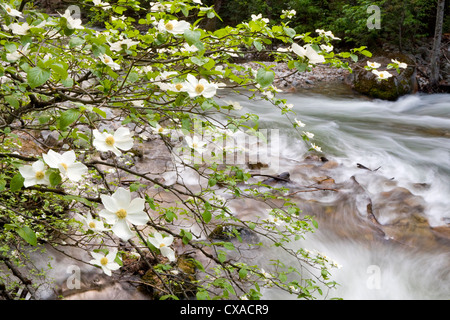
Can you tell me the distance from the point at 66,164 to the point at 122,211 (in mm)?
175

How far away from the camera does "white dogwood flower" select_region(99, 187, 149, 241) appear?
2.46 ft

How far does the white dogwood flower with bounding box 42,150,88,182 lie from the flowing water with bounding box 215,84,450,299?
178 centimetres

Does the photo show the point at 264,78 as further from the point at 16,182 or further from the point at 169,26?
the point at 16,182

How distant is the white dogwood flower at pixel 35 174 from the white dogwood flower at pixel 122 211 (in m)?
0.13

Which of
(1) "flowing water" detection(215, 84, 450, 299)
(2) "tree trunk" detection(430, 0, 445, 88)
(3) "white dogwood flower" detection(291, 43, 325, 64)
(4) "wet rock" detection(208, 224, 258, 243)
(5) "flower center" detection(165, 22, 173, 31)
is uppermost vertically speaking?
(5) "flower center" detection(165, 22, 173, 31)

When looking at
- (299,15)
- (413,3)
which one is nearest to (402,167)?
(413,3)

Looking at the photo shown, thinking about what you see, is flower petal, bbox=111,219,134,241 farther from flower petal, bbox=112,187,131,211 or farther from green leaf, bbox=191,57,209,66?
green leaf, bbox=191,57,209,66

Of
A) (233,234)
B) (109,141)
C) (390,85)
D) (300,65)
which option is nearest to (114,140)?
(109,141)

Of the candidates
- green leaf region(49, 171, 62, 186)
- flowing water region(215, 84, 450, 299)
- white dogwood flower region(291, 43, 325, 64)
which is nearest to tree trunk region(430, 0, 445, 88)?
flowing water region(215, 84, 450, 299)

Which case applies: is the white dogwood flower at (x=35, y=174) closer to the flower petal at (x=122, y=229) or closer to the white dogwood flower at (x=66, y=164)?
the white dogwood flower at (x=66, y=164)

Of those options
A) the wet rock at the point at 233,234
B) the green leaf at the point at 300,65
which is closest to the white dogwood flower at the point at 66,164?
the green leaf at the point at 300,65

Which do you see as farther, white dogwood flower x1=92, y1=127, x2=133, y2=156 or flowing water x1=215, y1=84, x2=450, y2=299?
flowing water x1=215, y1=84, x2=450, y2=299
